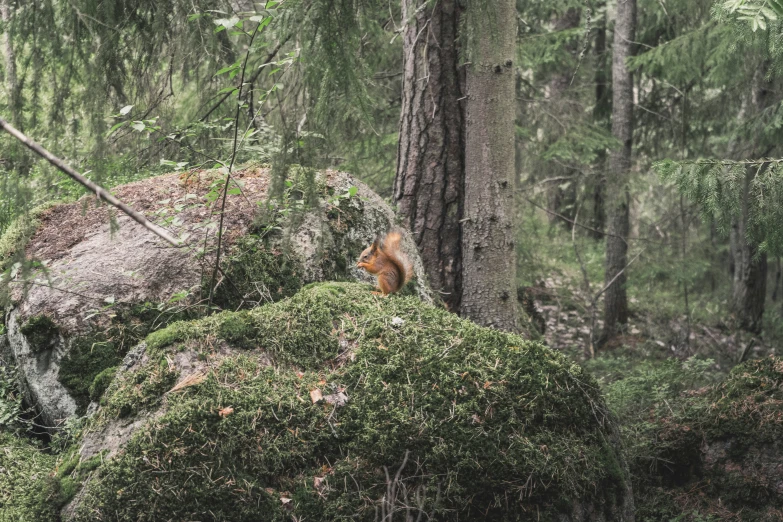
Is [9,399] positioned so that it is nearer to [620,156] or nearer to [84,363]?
[84,363]

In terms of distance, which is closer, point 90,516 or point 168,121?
point 90,516

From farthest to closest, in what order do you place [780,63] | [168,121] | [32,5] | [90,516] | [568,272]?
[568,272], [168,121], [780,63], [32,5], [90,516]

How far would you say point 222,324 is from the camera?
3.44 m

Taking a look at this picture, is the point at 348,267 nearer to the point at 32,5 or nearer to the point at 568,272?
the point at 32,5

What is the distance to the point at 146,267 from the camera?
429cm

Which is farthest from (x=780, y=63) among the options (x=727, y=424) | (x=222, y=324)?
(x=222, y=324)

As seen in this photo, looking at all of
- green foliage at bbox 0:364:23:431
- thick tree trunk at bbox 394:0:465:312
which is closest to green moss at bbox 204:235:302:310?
green foliage at bbox 0:364:23:431

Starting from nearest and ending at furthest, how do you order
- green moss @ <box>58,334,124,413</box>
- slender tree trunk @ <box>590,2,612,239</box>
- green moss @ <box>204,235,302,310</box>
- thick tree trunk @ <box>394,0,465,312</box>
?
green moss @ <box>58,334,124,413</box> < green moss @ <box>204,235,302,310</box> < thick tree trunk @ <box>394,0,465,312</box> < slender tree trunk @ <box>590,2,612,239</box>

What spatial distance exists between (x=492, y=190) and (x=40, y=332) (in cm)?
334

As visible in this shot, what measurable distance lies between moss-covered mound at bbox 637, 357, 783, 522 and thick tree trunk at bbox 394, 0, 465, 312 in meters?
1.94

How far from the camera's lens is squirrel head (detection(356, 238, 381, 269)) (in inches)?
172

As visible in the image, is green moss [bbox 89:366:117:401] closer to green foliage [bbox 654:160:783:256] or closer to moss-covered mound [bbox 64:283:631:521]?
moss-covered mound [bbox 64:283:631:521]

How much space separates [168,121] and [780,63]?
4794 mm

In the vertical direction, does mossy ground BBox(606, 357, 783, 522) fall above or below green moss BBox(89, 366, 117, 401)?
below
